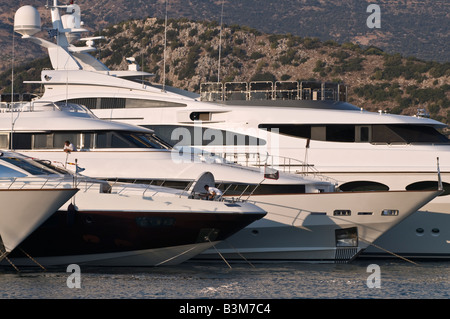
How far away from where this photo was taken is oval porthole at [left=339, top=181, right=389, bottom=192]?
26547 mm

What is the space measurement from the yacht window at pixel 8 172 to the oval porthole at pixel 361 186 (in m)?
9.90

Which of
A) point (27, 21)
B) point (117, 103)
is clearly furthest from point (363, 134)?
Answer: point (27, 21)

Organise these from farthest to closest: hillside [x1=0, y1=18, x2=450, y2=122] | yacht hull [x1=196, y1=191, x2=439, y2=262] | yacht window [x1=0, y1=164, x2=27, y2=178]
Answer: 1. hillside [x1=0, y1=18, x2=450, y2=122]
2. yacht hull [x1=196, y1=191, x2=439, y2=262]
3. yacht window [x1=0, y1=164, x2=27, y2=178]

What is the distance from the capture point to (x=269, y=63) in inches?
2995

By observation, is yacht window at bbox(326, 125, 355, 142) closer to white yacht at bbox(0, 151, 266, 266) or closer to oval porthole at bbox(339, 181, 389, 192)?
oval porthole at bbox(339, 181, 389, 192)

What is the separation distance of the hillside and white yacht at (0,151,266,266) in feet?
160

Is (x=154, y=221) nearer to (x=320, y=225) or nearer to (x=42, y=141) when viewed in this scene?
(x=320, y=225)

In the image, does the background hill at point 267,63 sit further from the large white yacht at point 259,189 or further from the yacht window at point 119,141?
the yacht window at point 119,141

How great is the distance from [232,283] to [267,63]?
57.0 metres

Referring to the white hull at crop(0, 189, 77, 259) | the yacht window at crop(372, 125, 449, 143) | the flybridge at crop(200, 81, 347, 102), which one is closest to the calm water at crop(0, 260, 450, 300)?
the white hull at crop(0, 189, 77, 259)

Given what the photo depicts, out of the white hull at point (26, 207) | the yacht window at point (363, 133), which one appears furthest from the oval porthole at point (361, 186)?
the white hull at point (26, 207)

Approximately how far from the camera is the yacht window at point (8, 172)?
20.9m
